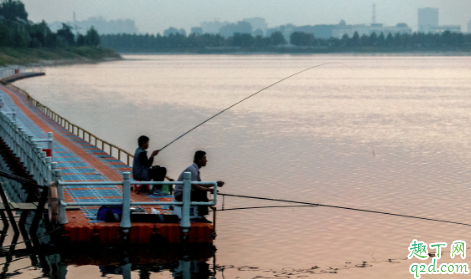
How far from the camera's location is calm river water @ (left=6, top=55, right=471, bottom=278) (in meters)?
17.7

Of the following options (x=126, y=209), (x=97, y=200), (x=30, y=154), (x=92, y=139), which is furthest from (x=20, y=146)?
(x=92, y=139)

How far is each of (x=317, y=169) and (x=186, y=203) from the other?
1862 centimetres

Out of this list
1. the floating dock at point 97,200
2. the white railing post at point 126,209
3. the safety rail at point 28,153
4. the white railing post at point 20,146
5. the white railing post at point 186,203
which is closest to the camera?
the white railing post at point 126,209

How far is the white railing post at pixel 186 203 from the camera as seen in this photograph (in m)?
15.0

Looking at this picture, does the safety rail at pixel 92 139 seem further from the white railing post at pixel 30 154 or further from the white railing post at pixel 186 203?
the white railing post at pixel 186 203

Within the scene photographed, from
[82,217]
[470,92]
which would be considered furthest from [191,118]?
[470,92]

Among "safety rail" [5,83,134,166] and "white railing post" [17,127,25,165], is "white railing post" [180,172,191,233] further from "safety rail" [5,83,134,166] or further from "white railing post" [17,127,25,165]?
"white railing post" [17,127,25,165]

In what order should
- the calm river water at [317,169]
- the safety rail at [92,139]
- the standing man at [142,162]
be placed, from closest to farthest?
the calm river water at [317,169]
the standing man at [142,162]
the safety rail at [92,139]

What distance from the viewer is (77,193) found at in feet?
62.1

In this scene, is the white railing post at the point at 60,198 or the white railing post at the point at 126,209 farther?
the white railing post at the point at 60,198

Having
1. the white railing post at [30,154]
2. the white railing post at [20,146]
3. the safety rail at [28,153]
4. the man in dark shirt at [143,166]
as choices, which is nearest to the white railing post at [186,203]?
the man in dark shirt at [143,166]

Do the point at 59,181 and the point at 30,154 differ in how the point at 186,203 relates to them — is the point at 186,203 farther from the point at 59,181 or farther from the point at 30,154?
the point at 30,154

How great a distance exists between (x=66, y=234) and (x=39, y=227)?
326 cm

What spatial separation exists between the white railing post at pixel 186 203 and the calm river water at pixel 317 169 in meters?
1.13
